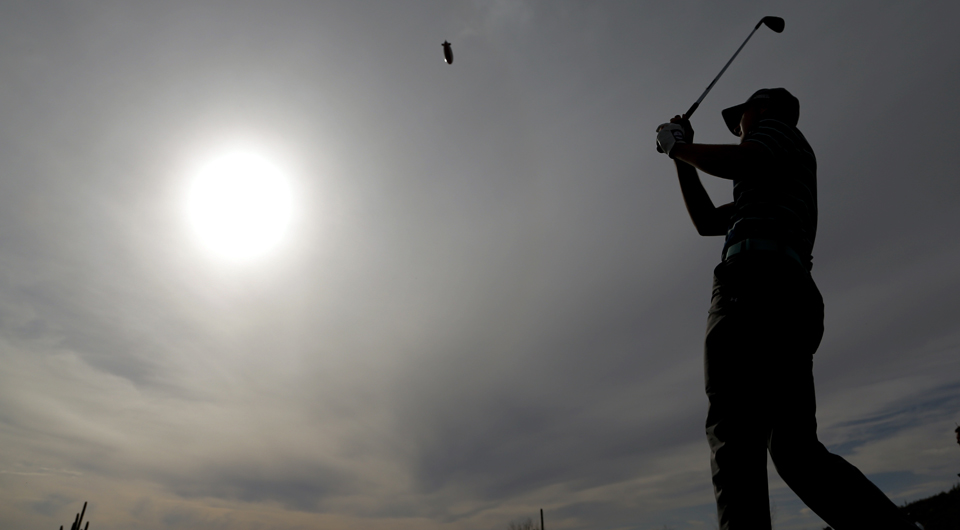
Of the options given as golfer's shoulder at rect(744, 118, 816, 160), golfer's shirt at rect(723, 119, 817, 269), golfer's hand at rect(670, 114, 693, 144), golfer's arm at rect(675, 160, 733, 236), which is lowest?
golfer's shirt at rect(723, 119, 817, 269)

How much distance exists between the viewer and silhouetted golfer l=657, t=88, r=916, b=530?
2.28 metres

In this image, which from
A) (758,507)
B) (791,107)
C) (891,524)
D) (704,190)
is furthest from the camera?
(704,190)

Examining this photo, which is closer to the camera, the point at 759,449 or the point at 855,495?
the point at 855,495

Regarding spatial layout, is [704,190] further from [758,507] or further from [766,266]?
[758,507]

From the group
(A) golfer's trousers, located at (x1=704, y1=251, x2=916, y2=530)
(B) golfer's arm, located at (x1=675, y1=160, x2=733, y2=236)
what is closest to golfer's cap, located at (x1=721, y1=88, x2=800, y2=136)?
(B) golfer's arm, located at (x1=675, y1=160, x2=733, y2=236)

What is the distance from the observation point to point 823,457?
2240mm

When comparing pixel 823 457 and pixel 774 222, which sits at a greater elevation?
pixel 774 222

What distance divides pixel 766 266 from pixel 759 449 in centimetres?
99

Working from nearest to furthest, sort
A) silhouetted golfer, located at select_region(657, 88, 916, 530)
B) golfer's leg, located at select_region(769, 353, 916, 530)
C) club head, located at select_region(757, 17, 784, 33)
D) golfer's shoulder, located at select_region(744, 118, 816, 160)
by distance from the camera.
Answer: golfer's leg, located at select_region(769, 353, 916, 530)
silhouetted golfer, located at select_region(657, 88, 916, 530)
golfer's shoulder, located at select_region(744, 118, 816, 160)
club head, located at select_region(757, 17, 784, 33)

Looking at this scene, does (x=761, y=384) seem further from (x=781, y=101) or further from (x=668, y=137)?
(x=781, y=101)

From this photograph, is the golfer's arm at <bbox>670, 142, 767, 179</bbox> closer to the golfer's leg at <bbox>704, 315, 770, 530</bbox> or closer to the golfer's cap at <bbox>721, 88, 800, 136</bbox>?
the golfer's cap at <bbox>721, 88, 800, 136</bbox>

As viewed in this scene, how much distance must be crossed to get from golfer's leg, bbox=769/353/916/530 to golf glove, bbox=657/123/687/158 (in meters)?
1.61

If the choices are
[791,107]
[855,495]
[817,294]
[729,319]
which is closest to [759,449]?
[855,495]

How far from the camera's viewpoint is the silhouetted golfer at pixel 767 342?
2.28m
